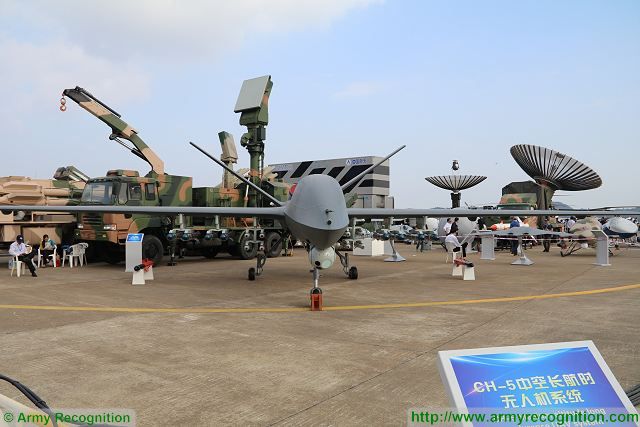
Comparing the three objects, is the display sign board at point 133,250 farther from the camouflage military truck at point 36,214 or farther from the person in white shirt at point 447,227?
the person in white shirt at point 447,227

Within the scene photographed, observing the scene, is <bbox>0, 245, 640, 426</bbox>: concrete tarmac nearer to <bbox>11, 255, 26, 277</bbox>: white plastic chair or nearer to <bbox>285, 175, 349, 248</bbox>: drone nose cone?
<bbox>11, 255, 26, 277</bbox>: white plastic chair

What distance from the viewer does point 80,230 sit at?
47.6 ft

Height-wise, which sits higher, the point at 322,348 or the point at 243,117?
the point at 243,117

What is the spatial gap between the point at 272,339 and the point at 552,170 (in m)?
31.2

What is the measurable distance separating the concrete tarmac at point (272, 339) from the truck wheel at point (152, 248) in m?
3.51

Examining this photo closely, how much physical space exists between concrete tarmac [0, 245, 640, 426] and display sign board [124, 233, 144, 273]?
1.77m

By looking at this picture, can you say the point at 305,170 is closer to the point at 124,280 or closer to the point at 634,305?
the point at 124,280

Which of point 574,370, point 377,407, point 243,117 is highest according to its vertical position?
point 243,117

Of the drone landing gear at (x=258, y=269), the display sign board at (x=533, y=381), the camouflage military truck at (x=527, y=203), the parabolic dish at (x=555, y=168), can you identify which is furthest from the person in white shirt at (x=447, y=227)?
the display sign board at (x=533, y=381)

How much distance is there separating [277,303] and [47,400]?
15.9ft

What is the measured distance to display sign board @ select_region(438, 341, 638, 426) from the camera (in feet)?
6.68

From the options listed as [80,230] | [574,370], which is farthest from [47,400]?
[80,230]

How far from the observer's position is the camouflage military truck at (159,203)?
14086 mm

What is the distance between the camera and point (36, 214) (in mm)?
14781
